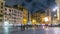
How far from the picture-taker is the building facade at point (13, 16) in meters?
2.39

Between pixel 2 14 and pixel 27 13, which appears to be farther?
pixel 27 13

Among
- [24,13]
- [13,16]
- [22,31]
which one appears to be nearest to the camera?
[22,31]

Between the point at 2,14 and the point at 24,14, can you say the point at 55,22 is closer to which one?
the point at 24,14

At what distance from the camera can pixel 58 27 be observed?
298 cm

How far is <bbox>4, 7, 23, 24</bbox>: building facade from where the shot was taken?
239 centimetres

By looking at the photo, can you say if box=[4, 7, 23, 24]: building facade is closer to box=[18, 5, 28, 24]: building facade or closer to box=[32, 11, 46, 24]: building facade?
box=[18, 5, 28, 24]: building facade

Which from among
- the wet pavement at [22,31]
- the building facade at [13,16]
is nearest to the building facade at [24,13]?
the building facade at [13,16]

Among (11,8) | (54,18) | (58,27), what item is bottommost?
(58,27)

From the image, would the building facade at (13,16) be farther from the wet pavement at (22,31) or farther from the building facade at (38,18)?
the building facade at (38,18)

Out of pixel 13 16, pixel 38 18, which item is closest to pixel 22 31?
pixel 13 16

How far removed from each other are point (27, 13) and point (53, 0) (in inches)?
27.4

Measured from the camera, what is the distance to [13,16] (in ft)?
8.08

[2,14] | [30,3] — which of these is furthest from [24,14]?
[2,14]

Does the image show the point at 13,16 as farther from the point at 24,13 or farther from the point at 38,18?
the point at 38,18
